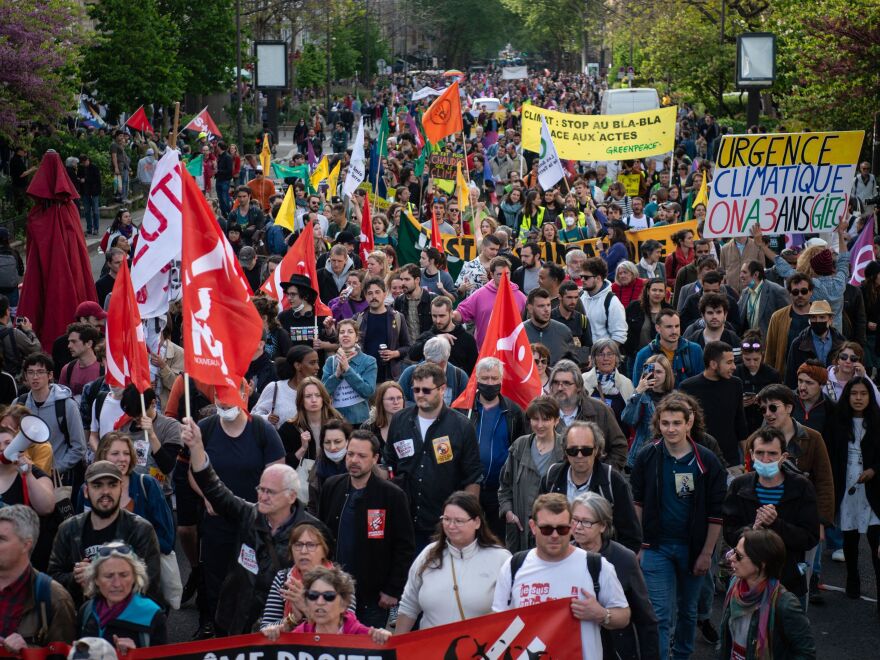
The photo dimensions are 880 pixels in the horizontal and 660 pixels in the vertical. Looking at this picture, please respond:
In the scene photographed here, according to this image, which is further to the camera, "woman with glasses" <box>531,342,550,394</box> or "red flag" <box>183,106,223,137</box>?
"red flag" <box>183,106,223,137</box>

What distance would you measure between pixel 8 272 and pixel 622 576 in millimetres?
9499

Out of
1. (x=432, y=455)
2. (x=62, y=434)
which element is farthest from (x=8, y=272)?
(x=432, y=455)

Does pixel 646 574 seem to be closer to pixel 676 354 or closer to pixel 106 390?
pixel 676 354

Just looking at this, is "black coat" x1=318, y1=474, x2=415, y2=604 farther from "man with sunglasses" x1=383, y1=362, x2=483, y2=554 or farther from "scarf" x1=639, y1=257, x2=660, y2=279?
"scarf" x1=639, y1=257, x2=660, y2=279

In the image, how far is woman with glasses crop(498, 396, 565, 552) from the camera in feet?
25.5

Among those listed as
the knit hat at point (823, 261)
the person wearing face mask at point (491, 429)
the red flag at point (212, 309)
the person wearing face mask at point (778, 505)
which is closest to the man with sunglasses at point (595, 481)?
the person wearing face mask at point (778, 505)

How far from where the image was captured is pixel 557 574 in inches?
235

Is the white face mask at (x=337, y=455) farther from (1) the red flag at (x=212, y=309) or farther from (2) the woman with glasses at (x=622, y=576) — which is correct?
(2) the woman with glasses at (x=622, y=576)

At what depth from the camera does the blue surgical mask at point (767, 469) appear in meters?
7.39

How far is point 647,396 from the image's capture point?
9.01 metres

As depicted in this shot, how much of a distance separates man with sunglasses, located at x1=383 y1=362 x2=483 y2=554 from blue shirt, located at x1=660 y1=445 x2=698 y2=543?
1148 mm

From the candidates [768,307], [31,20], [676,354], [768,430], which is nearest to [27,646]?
[768,430]

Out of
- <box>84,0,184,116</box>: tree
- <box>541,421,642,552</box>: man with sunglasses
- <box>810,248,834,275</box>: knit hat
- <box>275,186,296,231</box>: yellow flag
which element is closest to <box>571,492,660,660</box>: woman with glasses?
<box>541,421,642,552</box>: man with sunglasses

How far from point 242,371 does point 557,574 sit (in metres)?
2.42
